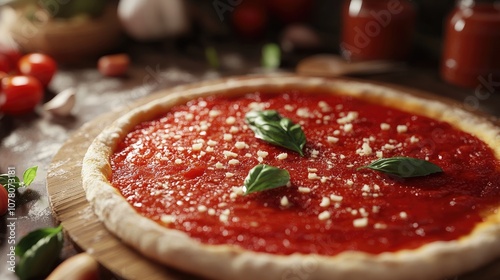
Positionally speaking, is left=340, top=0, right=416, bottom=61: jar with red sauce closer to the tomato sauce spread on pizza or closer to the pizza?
the pizza

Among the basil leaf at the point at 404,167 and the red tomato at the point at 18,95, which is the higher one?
the basil leaf at the point at 404,167

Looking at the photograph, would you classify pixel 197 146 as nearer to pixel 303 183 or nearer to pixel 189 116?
pixel 189 116

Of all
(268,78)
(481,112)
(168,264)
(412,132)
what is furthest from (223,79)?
(168,264)

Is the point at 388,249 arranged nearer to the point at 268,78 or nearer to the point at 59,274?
the point at 59,274

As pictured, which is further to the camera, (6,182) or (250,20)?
(250,20)

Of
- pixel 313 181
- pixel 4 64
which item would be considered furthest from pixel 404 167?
pixel 4 64

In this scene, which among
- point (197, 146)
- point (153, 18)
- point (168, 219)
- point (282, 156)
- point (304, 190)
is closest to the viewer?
point (168, 219)

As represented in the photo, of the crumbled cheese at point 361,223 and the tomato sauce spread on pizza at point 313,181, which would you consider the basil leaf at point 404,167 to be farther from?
the crumbled cheese at point 361,223

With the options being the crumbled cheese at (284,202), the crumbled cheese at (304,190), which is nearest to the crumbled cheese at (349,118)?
the crumbled cheese at (304,190)

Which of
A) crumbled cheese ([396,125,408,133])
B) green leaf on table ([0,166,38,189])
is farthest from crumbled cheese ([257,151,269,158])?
green leaf on table ([0,166,38,189])
